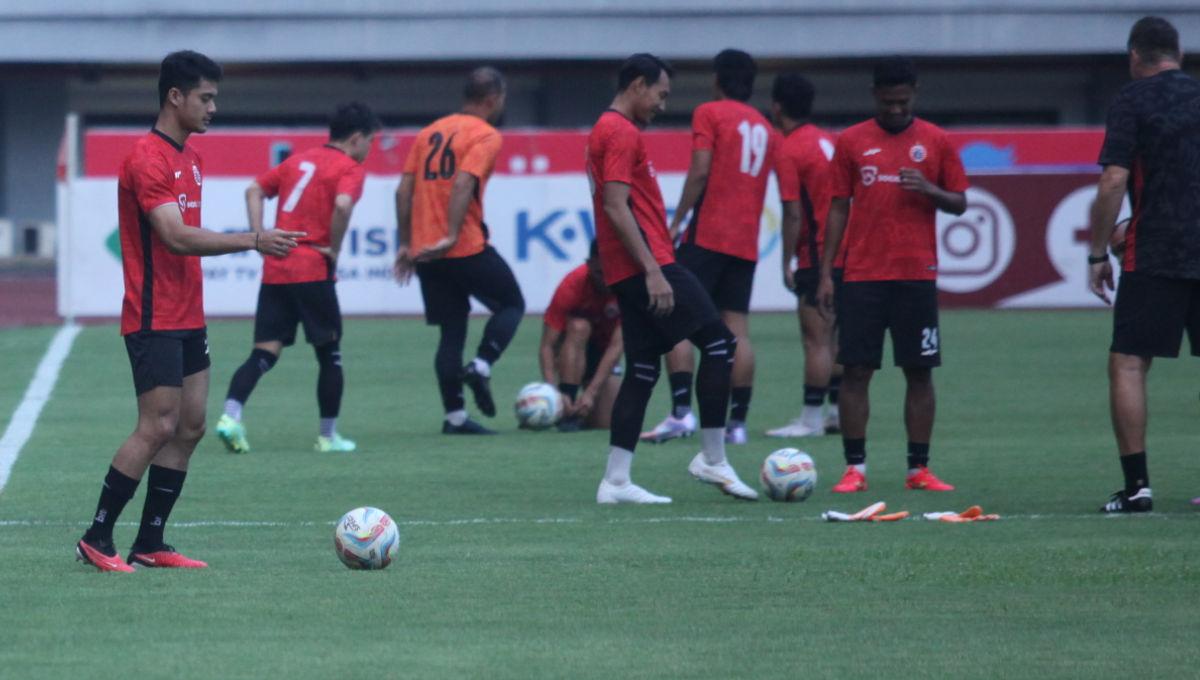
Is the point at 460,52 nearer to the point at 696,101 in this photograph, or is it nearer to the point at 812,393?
the point at 696,101

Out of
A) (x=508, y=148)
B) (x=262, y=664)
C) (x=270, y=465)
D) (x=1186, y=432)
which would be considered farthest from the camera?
(x=508, y=148)

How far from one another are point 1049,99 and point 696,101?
21.5ft

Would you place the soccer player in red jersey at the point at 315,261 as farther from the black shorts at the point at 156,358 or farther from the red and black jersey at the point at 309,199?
the black shorts at the point at 156,358

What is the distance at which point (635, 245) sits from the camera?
28.1 ft

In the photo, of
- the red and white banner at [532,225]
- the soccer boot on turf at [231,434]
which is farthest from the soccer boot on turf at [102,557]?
the red and white banner at [532,225]

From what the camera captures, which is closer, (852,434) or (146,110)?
(852,434)

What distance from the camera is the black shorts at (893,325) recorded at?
361 inches

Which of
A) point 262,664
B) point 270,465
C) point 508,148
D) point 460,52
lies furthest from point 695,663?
point 460,52

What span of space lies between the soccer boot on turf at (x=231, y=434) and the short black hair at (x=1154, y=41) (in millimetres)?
5114

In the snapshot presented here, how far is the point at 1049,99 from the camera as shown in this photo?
36906 mm

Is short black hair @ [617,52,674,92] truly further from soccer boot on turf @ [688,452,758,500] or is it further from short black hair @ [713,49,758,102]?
short black hair @ [713,49,758,102]

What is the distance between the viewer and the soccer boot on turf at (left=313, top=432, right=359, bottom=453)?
11.0m

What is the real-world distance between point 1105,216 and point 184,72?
380 cm

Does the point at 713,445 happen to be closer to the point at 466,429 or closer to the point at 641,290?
the point at 641,290
